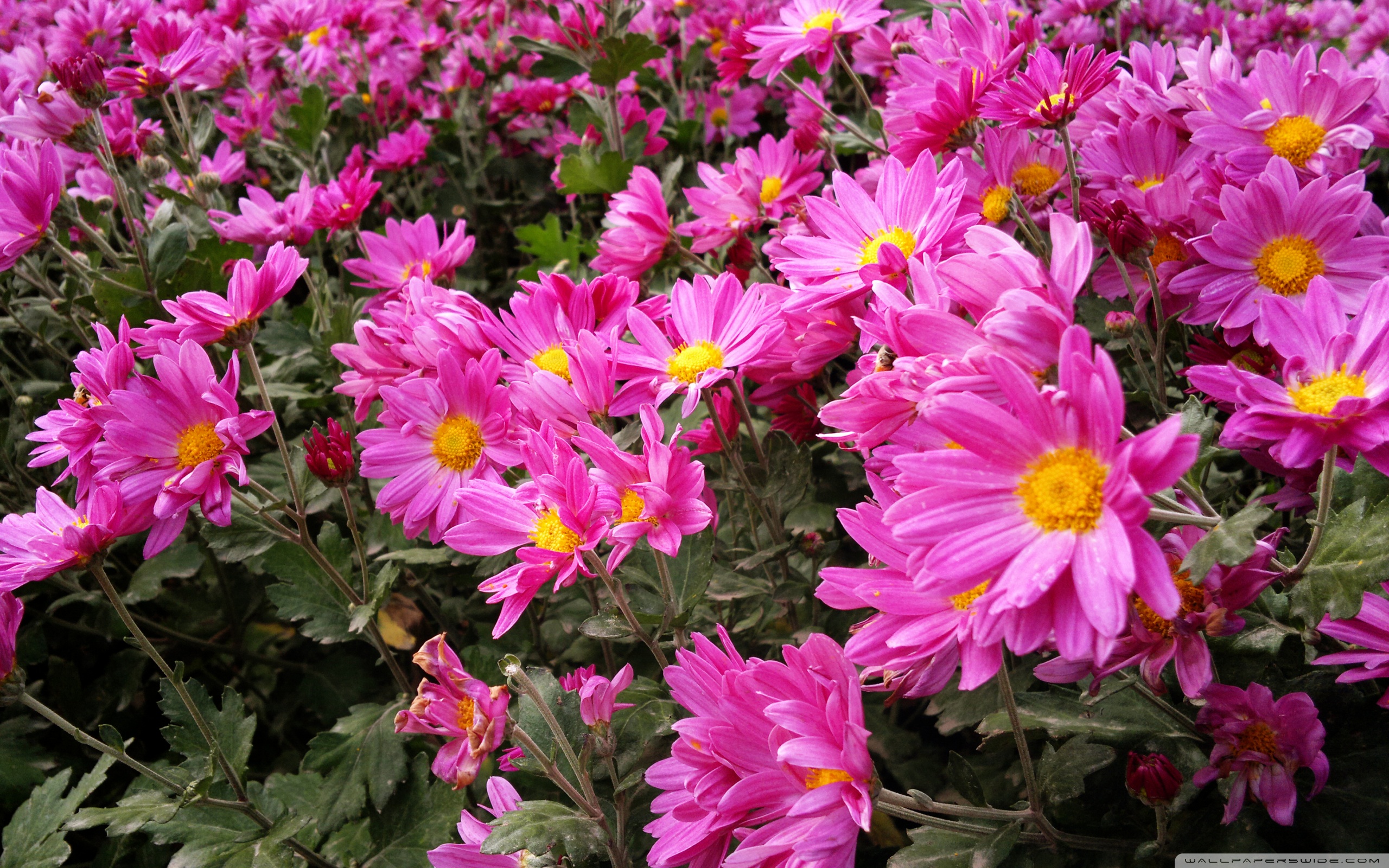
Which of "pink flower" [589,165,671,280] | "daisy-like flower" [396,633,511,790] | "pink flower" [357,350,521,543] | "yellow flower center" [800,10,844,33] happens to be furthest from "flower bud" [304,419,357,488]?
"yellow flower center" [800,10,844,33]

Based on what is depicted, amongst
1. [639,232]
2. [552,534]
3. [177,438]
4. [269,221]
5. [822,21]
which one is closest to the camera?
[552,534]

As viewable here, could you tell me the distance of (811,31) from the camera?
1629mm

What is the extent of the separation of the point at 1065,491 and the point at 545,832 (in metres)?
0.67

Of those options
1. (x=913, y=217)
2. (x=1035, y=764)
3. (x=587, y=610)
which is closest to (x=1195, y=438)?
(x=913, y=217)

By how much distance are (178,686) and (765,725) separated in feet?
3.13

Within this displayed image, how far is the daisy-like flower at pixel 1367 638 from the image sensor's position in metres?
0.87

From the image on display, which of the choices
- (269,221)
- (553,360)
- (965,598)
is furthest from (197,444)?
(965,598)

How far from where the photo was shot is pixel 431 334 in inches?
47.1

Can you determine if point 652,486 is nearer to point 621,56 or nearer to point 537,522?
point 537,522

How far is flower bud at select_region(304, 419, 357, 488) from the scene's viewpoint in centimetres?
127

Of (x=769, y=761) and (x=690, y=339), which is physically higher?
(x=690, y=339)

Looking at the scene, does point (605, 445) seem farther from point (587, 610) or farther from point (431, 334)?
point (587, 610)

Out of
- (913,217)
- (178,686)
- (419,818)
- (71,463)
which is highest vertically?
(913,217)

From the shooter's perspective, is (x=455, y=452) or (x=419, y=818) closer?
(x=455, y=452)
